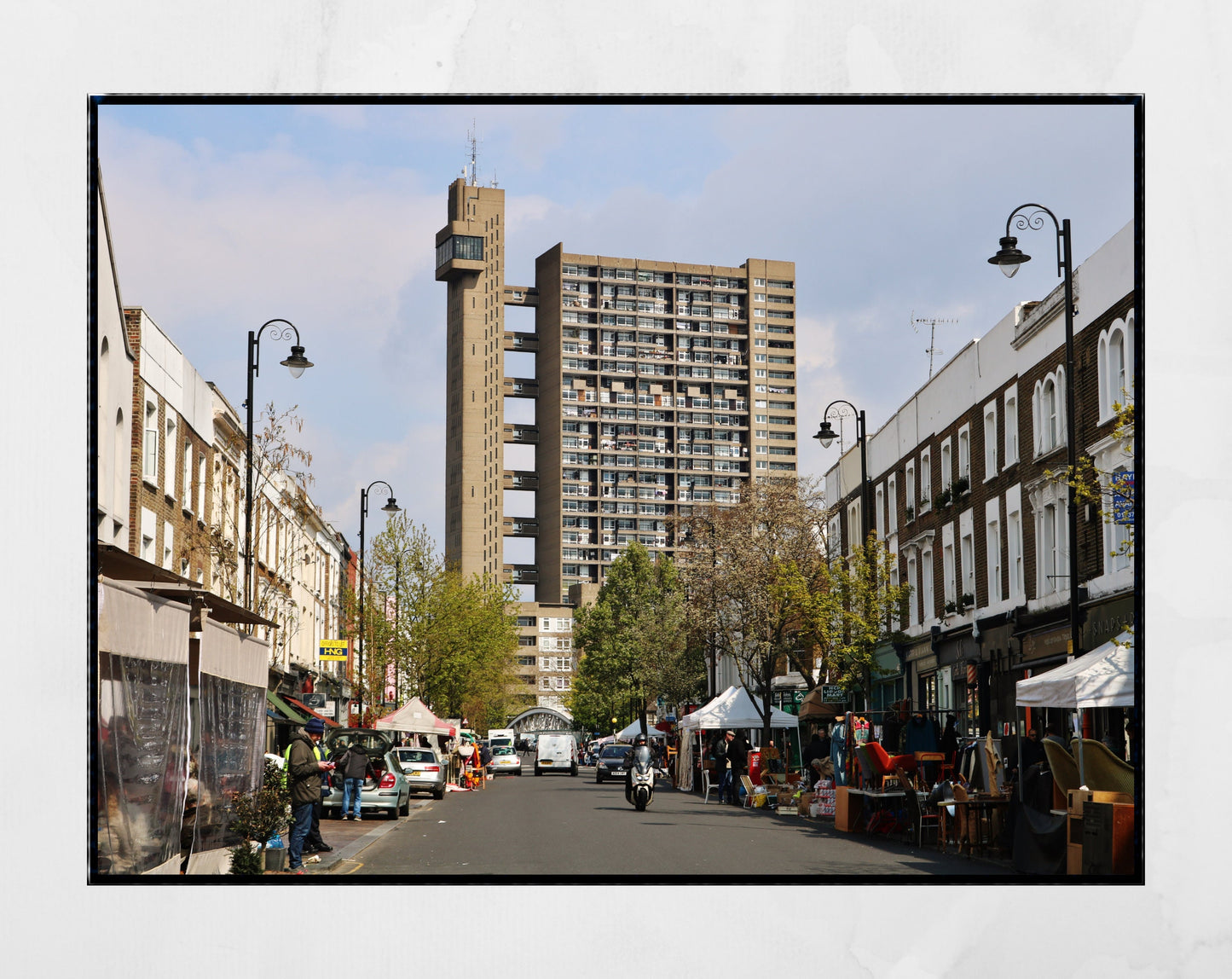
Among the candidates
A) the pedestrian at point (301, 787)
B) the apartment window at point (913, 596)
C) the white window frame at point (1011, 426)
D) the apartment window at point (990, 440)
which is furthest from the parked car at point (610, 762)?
the pedestrian at point (301, 787)

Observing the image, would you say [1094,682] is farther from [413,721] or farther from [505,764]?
[505,764]

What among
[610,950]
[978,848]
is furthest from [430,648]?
[610,950]

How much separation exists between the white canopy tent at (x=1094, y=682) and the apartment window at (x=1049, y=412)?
13107 millimetres

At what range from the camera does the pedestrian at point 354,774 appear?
91.2 feet

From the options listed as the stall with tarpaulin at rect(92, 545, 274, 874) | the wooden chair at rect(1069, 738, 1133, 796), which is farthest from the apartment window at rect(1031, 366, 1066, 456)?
the stall with tarpaulin at rect(92, 545, 274, 874)

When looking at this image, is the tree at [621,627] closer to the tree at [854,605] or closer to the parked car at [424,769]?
the parked car at [424,769]

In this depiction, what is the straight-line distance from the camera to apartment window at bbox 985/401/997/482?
32.8m

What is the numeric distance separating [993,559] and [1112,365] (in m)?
9.06

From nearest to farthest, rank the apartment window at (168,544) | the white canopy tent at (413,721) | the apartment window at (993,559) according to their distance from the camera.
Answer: the apartment window at (168,544) → the apartment window at (993,559) → the white canopy tent at (413,721)

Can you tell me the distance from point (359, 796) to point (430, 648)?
95.8ft

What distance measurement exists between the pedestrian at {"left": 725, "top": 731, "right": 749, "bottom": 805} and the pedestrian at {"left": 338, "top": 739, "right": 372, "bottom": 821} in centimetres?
1027

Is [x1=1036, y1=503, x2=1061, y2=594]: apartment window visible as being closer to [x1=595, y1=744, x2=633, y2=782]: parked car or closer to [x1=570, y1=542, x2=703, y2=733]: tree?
[x1=595, y1=744, x2=633, y2=782]: parked car

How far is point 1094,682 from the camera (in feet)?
50.1
